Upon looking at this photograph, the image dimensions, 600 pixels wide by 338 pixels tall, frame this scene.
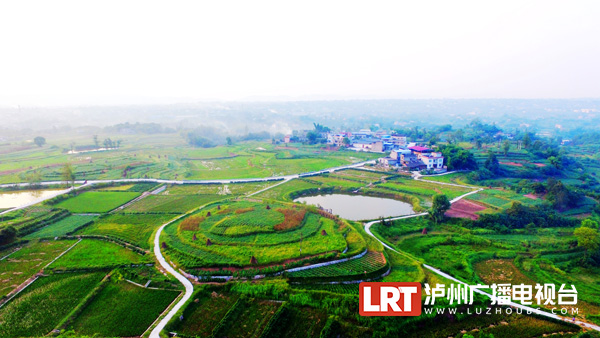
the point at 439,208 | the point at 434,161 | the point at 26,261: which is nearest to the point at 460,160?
the point at 434,161

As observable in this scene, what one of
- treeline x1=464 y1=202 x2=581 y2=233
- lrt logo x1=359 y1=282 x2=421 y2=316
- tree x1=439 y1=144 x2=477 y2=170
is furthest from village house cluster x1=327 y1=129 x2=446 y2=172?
lrt logo x1=359 y1=282 x2=421 y2=316

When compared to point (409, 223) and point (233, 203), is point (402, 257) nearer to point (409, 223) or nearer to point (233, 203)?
point (409, 223)

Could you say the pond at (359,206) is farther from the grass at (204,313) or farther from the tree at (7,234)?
the tree at (7,234)

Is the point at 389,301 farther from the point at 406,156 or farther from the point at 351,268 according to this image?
the point at 406,156

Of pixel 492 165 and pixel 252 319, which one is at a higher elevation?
pixel 492 165

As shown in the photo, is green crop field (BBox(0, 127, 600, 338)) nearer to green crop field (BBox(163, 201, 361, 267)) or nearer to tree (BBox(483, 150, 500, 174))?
green crop field (BBox(163, 201, 361, 267))

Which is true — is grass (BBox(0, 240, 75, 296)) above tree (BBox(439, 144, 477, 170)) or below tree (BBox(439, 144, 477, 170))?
below
